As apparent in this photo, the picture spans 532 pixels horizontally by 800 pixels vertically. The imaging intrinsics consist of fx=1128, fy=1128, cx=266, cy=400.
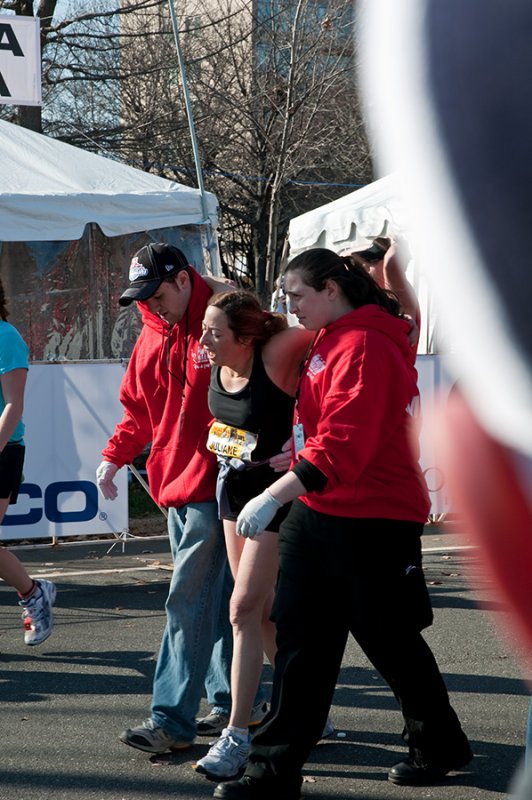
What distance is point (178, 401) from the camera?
4.53 meters

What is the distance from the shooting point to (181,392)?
4.52 m

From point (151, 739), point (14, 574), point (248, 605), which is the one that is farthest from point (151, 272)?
point (14, 574)

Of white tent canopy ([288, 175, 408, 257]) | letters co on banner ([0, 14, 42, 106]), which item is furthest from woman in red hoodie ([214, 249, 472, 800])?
white tent canopy ([288, 175, 408, 257])

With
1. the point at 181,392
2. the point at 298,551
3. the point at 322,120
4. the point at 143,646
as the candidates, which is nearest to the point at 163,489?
the point at 181,392

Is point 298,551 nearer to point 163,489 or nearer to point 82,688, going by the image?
point 163,489

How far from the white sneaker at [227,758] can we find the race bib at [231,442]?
1037mm

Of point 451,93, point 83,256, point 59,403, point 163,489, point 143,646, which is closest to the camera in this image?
point 451,93

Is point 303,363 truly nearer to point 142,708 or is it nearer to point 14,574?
point 142,708

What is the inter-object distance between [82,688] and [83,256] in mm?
7123

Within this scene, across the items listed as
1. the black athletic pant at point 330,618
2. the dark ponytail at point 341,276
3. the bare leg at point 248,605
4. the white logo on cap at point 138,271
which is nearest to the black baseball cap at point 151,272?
the white logo on cap at point 138,271

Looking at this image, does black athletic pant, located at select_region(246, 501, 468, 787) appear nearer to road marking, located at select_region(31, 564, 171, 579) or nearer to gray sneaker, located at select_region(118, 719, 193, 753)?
gray sneaker, located at select_region(118, 719, 193, 753)

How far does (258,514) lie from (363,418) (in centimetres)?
46

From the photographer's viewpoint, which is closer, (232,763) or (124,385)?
(232,763)

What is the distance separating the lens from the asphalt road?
412cm
